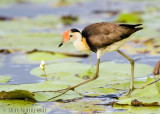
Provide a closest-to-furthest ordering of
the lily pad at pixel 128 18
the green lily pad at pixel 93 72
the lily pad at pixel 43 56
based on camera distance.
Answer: the green lily pad at pixel 93 72
the lily pad at pixel 43 56
the lily pad at pixel 128 18

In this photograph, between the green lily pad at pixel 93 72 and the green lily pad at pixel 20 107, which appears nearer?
the green lily pad at pixel 20 107

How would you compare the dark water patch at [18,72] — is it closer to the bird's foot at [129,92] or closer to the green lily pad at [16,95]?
the green lily pad at [16,95]

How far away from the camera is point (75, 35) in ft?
16.8

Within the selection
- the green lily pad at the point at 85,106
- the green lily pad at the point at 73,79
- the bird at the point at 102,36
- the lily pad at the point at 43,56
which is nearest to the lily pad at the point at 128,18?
the lily pad at the point at 43,56

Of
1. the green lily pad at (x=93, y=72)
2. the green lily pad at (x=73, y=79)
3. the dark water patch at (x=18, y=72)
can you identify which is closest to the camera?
the green lily pad at (x=73, y=79)

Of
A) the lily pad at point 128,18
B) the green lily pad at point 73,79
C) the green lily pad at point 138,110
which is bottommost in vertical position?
the green lily pad at point 138,110

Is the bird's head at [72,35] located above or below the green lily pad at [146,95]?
above

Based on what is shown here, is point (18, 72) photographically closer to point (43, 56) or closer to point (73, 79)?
point (43, 56)

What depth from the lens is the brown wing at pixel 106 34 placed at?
5.05 m

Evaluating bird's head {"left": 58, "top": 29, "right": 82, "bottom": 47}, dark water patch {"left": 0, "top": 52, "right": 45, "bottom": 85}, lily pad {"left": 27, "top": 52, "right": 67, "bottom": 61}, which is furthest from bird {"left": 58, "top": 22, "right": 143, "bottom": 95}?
lily pad {"left": 27, "top": 52, "right": 67, "bottom": 61}

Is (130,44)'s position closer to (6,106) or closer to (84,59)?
(84,59)

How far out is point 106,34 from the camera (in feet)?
16.7

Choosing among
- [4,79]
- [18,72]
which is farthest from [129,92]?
[18,72]

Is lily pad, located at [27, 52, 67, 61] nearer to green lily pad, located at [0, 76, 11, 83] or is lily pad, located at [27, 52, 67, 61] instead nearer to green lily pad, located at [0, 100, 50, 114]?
green lily pad, located at [0, 76, 11, 83]
